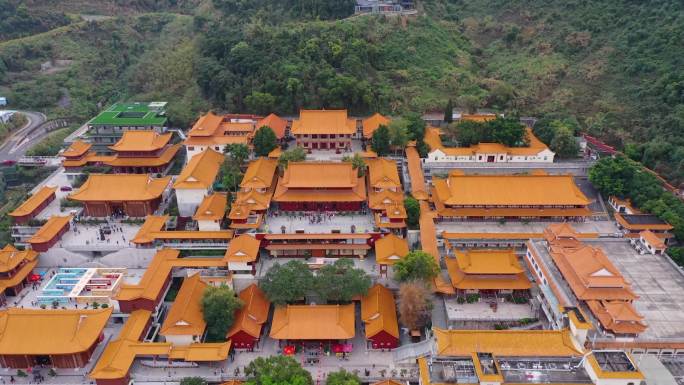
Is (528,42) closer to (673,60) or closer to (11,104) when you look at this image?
(673,60)

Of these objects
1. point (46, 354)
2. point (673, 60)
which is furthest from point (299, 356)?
point (673, 60)

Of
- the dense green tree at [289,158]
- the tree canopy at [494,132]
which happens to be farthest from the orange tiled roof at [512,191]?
the dense green tree at [289,158]

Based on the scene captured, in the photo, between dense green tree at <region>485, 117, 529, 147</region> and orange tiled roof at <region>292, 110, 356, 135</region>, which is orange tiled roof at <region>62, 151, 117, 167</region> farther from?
dense green tree at <region>485, 117, 529, 147</region>

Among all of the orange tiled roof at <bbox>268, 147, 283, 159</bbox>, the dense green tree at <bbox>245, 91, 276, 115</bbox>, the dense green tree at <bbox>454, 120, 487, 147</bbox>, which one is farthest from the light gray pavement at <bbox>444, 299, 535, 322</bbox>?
the dense green tree at <bbox>245, 91, 276, 115</bbox>

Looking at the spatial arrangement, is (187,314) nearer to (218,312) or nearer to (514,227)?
(218,312)

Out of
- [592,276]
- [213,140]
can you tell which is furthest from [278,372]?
[213,140]

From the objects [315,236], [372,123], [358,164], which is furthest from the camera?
[372,123]
